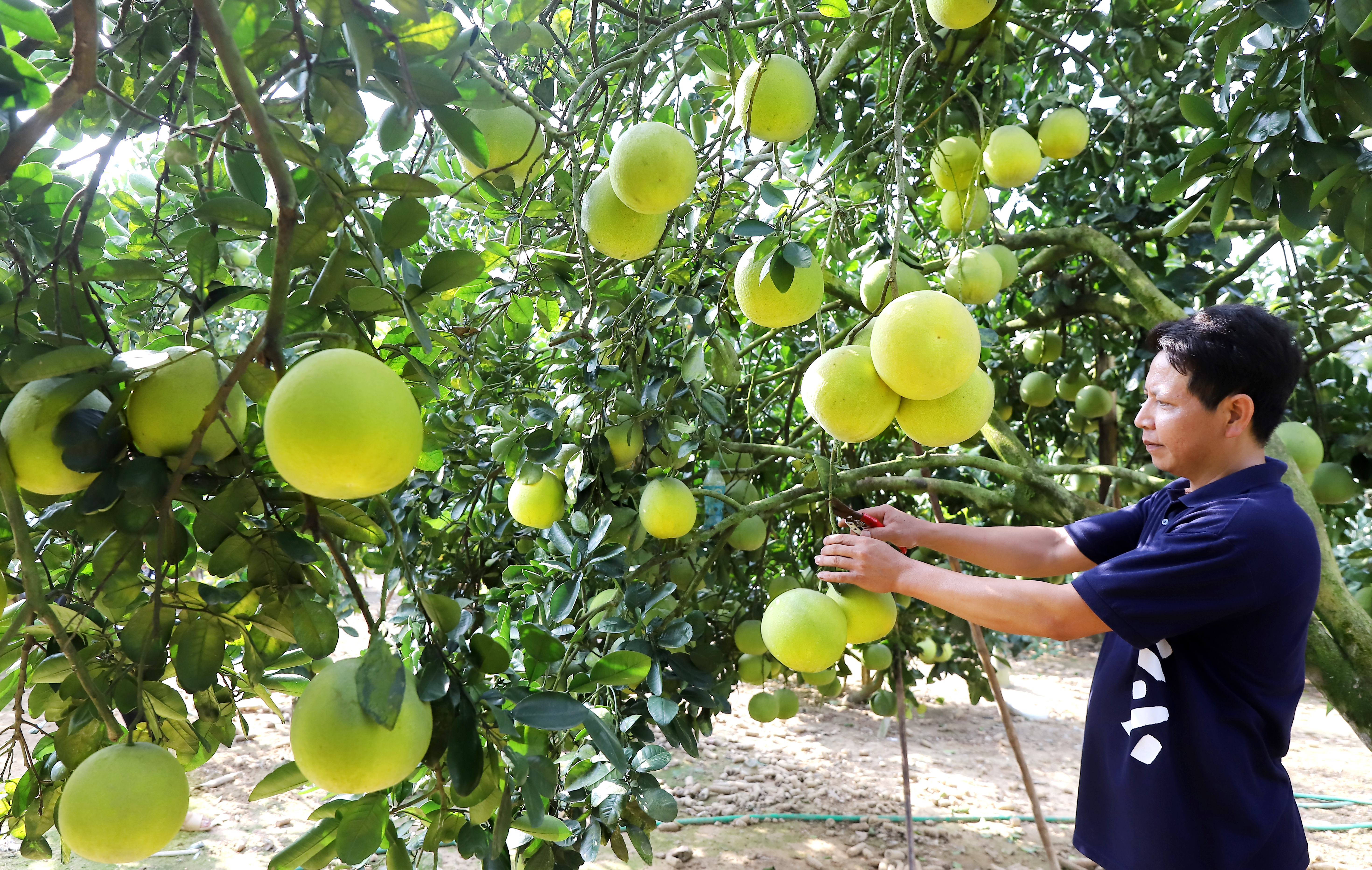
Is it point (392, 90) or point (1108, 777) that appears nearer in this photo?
point (392, 90)

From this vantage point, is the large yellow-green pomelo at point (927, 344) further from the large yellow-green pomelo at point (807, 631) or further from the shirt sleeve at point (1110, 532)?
the shirt sleeve at point (1110, 532)

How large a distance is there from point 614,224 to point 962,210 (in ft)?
3.23

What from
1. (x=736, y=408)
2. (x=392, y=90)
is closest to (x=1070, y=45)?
(x=736, y=408)

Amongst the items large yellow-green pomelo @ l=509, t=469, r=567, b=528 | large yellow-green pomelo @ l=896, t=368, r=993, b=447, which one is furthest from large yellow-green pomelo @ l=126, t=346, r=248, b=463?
large yellow-green pomelo @ l=509, t=469, r=567, b=528

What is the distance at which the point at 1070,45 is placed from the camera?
7.77 ft

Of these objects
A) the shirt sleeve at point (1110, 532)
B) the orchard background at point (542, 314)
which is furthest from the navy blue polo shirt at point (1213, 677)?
the orchard background at point (542, 314)

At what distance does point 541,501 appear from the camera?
74.9 inches

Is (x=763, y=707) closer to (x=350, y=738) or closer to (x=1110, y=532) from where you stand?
(x=1110, y=532)

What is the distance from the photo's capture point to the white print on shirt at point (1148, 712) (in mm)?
1681

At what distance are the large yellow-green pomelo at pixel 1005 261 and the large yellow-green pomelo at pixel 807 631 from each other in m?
1.01

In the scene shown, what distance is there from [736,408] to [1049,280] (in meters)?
1.46

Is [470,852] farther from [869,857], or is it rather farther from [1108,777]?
[869,857]

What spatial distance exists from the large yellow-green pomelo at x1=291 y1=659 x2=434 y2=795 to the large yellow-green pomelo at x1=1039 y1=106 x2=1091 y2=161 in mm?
2249

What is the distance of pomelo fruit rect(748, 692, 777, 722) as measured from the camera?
3.13m
